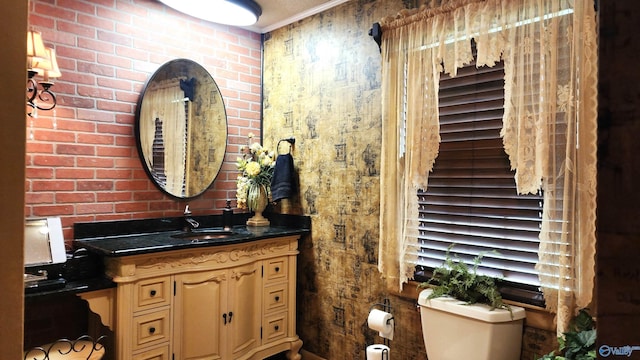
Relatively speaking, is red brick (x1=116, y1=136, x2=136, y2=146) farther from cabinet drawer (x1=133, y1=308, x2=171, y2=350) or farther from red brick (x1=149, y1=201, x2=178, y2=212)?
cabinet drawer (x1=133, y1=308, x2=171, y2=350)

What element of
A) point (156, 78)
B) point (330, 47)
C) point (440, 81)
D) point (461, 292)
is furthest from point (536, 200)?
point (156, 78)

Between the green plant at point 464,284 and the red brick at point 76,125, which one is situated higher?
the red brick at point 76,125

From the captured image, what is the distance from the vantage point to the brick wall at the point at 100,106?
225 cm

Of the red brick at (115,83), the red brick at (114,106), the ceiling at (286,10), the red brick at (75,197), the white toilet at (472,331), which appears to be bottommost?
the white toilet at (472,331)

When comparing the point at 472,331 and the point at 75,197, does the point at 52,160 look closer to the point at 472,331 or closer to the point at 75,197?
the point at 75,197

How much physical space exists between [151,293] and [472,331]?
1672mm

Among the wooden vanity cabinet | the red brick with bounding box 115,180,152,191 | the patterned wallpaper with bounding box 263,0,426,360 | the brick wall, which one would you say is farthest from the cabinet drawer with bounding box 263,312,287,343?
the red brick with bounding box 115,180,152,191

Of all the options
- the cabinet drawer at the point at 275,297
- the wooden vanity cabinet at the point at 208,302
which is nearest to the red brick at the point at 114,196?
the wooden vanity cabinet at the point at 208,302

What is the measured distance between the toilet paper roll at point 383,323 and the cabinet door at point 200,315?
36.2 inches

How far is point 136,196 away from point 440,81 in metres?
2.05

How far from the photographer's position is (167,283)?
88.0 inches

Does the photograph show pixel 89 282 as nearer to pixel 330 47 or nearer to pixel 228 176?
pixel 228 176

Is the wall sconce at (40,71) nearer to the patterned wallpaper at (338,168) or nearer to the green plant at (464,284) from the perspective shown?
the patterned wallpaper at (338,168)

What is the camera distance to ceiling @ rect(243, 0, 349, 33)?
9.23ft
